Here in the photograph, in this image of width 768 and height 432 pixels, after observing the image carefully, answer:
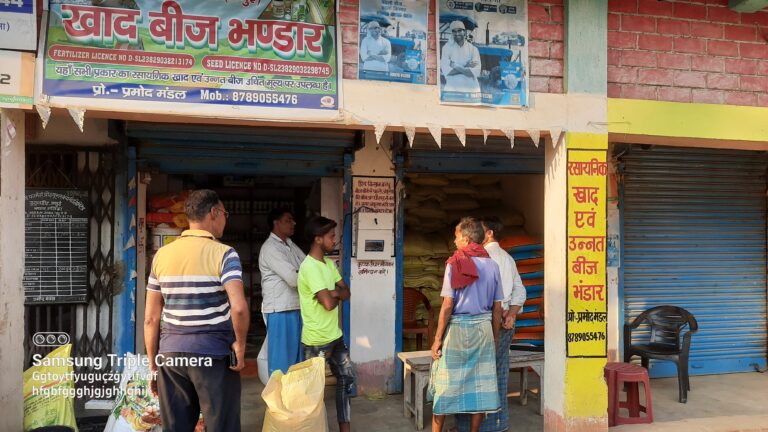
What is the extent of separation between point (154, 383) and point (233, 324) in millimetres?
784

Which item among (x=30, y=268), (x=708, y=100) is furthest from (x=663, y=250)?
(x=30, y=268)

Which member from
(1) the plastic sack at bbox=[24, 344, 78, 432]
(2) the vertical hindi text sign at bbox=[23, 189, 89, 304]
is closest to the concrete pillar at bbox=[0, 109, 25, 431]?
(1) the plastic sack at bbox=[24, 344, 78, 432]

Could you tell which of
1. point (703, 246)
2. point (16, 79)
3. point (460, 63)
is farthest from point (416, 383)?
point (703, 246)

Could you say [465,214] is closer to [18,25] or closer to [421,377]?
[421,377]

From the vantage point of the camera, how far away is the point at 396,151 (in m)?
5.79

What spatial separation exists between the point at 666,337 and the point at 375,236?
3359mm

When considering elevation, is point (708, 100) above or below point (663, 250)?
above

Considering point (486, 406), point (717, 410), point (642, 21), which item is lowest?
point (717, 410)

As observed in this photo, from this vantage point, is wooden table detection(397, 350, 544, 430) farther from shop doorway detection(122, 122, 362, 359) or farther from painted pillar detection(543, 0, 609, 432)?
shop doorway detection(122, 122, 362, 359)

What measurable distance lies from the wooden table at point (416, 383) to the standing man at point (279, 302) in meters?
1.02

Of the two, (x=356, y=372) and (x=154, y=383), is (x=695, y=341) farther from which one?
(x=154, y=383)

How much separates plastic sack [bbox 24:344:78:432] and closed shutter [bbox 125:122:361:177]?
6.62ft

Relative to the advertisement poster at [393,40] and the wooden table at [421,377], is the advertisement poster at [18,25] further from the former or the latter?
the wooden table at [421,377]

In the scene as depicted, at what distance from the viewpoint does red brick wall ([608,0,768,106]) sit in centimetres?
454
